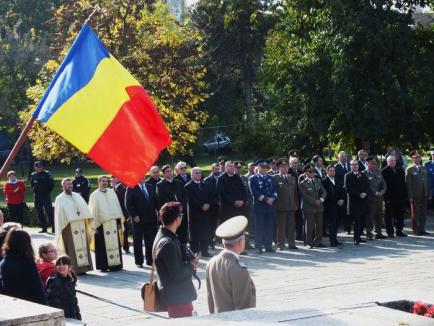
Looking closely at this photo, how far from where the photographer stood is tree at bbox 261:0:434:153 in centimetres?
2486

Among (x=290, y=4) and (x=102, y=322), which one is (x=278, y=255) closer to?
(x=102, y=322)

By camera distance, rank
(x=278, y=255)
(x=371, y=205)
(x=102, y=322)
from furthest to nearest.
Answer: (x=371, y=205) < (x=278, y=255) < (x=102, y=322)

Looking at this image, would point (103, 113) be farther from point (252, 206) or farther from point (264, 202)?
point (252, 206)

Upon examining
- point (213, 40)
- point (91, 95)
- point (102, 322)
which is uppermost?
point (213, 40)

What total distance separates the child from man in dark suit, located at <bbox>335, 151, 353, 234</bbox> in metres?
11.5

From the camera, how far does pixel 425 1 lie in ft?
84.5

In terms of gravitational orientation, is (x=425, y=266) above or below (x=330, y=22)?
below

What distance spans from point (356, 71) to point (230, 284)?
17468mm

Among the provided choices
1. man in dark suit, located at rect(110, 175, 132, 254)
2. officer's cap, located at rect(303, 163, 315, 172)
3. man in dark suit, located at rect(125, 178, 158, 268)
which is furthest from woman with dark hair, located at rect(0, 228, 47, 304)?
officer's cap, located at rect(303, 163, 315, 172)

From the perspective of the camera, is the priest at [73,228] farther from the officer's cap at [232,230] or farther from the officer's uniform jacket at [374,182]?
the officer's cap at [232,230]

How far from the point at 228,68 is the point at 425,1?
97.1ft

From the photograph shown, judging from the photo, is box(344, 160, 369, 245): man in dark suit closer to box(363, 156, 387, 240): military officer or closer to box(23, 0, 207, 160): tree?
box(363, 156, 387, 240): military officer

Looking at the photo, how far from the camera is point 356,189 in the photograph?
19.6 m

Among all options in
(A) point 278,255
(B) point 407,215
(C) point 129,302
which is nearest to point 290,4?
(B) point 407,215
